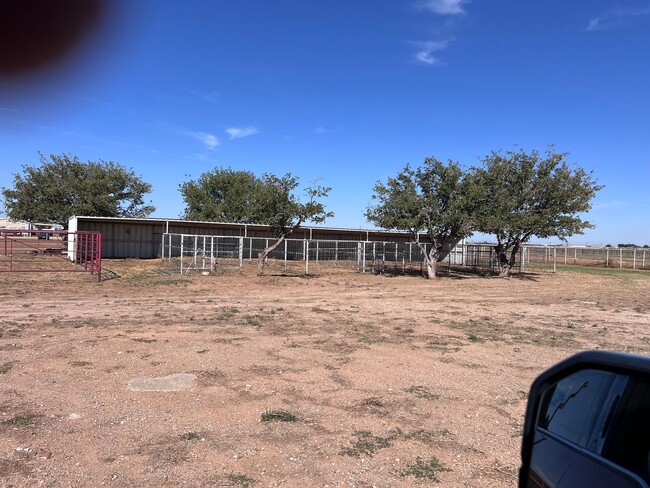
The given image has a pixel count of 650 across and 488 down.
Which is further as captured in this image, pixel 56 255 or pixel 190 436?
pixel 56 255

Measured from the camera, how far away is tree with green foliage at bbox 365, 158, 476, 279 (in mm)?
28453

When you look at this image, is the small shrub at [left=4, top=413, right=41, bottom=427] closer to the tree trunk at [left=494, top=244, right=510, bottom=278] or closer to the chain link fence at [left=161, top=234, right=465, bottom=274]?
the chain link fence at [left=161, top=234, right=465, bottom=274]

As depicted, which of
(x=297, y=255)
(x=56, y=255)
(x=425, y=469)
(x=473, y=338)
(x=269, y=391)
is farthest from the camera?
(x=297, y=255)

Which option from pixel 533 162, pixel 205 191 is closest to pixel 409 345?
pixel 533 162

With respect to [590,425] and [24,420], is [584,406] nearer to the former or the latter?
[590,425]

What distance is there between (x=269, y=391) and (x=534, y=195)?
A: 97.6ft

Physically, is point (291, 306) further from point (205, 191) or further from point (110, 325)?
point (205, 191)

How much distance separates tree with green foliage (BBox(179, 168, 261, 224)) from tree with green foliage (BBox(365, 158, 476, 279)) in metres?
21.5

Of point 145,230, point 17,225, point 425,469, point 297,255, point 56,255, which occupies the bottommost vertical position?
point 425,469

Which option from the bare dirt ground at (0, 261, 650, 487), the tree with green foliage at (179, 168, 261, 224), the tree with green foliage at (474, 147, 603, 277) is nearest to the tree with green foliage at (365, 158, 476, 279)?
the tree with green foliage at (474, 147, 603, 277)

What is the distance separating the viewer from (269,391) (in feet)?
21.1

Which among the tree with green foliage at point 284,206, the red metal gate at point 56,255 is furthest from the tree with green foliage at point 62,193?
the tree with green foliage at point 284,206

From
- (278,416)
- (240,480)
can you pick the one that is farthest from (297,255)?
(240,480)

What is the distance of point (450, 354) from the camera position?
8914mm
